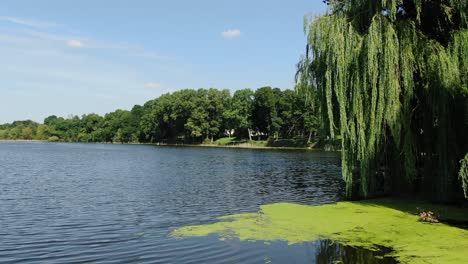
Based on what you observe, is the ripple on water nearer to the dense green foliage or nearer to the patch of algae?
the patch of algae

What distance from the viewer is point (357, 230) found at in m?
13.6

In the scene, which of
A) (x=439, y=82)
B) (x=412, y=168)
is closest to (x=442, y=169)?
(x=412, y=168)

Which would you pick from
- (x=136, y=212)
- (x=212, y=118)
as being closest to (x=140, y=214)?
(x=136, y=212)

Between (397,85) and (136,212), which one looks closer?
(397,85)

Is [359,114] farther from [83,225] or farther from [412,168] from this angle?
[83,225]

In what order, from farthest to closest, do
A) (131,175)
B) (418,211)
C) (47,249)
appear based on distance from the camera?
(131,175) → (418,211) → (47,249)

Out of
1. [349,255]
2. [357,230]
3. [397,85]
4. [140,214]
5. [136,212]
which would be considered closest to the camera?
[349,255]

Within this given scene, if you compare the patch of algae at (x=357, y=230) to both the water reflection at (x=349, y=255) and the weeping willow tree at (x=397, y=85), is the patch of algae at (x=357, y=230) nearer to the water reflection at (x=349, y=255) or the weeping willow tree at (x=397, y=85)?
the water reflection at (x=349, y=255)

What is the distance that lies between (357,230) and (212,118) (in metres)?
107

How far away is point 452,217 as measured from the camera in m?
14.7

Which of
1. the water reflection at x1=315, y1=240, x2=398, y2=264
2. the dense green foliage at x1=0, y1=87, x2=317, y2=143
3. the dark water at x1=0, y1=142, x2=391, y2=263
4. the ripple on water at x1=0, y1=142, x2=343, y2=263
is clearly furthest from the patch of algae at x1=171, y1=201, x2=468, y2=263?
the dense green foliage at x1=0, y1=87, x2=317, y2=143

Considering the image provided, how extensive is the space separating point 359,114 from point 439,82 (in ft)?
10.3

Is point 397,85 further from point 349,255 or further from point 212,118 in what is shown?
point 212,118

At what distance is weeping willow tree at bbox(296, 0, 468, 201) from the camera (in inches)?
646
